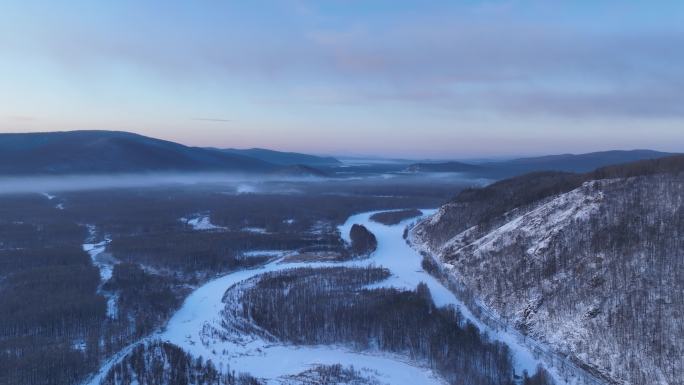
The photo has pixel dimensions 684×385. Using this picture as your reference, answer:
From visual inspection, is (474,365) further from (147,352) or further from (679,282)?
(147,352)

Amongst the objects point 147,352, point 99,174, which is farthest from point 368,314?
point 99,174

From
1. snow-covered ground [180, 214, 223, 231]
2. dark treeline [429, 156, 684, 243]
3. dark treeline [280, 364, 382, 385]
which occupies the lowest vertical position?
dark treeline [280, 364, 382, 385]

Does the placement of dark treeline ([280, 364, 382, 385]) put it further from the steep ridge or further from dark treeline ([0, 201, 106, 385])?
the steep ridge

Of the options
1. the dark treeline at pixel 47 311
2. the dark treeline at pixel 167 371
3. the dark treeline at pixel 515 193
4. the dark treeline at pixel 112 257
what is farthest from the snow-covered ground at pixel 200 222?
the dark treeline at pixel 167 371

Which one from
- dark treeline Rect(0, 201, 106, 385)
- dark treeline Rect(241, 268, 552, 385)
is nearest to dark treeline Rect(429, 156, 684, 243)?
dark treeline Rect(241, 268, 552, 385)

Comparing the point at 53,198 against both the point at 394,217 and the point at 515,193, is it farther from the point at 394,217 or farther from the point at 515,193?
the point at 515,193

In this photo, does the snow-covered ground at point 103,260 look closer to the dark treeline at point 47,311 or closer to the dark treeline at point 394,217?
the dark treeline at point 47,311
